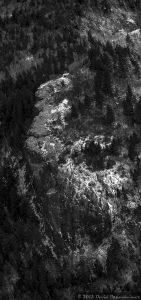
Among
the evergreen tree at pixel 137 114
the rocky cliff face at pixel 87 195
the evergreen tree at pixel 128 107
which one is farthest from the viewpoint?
the evergreen tree at pixel 128 107

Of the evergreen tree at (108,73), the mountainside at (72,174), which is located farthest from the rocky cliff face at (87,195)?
the evergreen tree at (108,73)

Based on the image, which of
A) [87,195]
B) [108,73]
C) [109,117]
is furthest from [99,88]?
[87,195]

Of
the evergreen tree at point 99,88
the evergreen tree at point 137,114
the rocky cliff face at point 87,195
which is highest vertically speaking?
the evergreen tree at point 99,88

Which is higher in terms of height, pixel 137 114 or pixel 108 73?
pixel 108 73

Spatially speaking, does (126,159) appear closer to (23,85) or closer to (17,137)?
(17,137)

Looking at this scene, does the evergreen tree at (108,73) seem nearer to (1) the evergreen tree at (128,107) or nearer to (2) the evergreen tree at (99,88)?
(2) the evergreen tree at (99,88)

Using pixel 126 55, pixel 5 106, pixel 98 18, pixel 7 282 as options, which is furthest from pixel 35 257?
pixel 98 18

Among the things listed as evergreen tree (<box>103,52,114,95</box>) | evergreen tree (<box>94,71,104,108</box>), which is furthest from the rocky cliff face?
evergreen tree (<box>103,52,114,95</box>)

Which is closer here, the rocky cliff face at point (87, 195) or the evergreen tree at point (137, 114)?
the rocky cliff face at point (87, 195)

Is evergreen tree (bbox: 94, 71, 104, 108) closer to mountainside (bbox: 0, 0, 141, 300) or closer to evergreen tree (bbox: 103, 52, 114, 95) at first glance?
mountainside (bbox: 0, 0, 141, 300)

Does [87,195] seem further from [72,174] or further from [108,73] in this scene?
[108,73]
